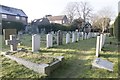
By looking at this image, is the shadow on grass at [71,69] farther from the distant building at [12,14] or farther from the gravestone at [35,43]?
the distant building at [12,14]

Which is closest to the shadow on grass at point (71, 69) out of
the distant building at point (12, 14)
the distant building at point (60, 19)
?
the distant building at point (12, 14)

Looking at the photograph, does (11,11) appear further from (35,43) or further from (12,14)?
(35,43)

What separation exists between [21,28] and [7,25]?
453 cm

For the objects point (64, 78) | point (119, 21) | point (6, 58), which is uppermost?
point (119, 21)

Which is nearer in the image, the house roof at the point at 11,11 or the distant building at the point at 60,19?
the house roof at the point at 11,11

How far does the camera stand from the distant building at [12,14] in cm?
4128

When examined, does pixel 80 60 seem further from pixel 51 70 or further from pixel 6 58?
pixel 6 58

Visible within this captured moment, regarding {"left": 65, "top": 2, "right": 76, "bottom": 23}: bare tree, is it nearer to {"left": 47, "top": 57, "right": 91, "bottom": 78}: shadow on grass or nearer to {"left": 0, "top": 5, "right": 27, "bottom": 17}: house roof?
{"left": 0, "top": 5, "right": 27, "bottom": 17}: house roof

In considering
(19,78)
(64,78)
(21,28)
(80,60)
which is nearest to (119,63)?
(80,60)

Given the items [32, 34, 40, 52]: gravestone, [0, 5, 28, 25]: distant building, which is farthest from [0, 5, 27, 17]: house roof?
[32, 34, 40, 52]: gravestone

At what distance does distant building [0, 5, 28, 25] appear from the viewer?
41275mm

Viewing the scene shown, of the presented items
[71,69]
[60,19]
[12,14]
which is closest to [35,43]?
[71,69]

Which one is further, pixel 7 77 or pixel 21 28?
pixel 21 28

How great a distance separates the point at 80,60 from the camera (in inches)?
324
